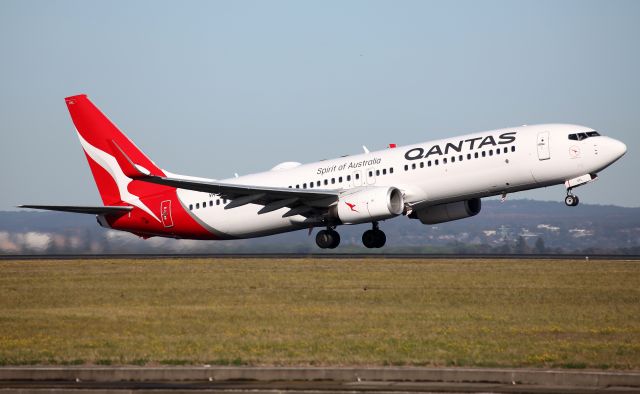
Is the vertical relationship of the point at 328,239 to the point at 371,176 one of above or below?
below

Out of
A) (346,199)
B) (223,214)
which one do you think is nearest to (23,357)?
(346,199)

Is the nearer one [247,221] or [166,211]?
[247,221]

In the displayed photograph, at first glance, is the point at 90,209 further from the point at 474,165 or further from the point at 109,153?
the point at 474,165

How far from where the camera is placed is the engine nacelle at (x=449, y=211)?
146 ft

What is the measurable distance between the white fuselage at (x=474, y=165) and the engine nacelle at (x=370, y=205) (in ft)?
2.36

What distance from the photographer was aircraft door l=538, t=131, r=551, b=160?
3997 centimetres

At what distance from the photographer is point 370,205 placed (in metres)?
41.1

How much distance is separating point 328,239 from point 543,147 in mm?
10138

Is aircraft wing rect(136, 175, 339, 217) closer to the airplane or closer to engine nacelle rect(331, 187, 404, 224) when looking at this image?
the airplane

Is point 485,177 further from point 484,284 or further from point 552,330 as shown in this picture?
point 552,330

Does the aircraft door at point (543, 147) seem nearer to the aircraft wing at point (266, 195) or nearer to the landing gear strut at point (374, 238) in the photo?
the aircraft wing at point (266, 195)

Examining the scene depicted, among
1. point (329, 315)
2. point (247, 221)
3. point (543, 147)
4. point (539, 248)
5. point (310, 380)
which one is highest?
point (543, 147)

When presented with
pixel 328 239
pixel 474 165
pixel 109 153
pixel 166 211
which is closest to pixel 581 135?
pixel 474 165

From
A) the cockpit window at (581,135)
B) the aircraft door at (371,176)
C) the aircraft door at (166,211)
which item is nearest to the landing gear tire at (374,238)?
the aircraft door at (371,176)
